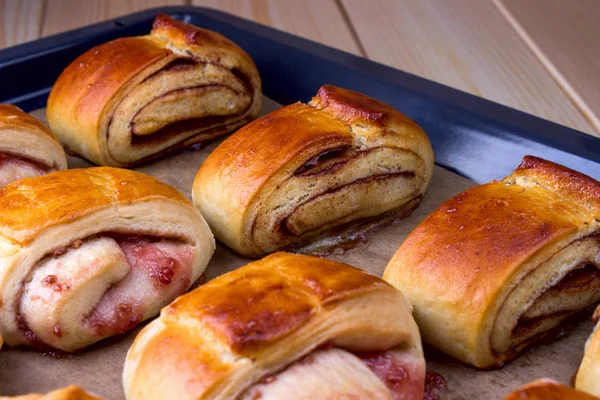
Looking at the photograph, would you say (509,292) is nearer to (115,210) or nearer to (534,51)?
(115,210)

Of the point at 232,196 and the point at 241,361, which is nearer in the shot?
the point at 241,361

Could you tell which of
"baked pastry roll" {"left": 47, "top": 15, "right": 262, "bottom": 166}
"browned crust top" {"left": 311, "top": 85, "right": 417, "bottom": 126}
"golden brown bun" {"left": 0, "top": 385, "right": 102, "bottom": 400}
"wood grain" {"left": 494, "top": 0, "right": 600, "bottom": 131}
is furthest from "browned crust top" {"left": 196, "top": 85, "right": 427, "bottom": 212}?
"wood grain" {"left": 494, "top": 0, "right": 600, "bottom": 131}

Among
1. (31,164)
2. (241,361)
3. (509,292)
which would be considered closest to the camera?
(241,361)

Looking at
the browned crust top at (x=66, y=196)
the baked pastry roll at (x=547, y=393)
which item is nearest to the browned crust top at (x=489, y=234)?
the baked pastry roll at (x=547, y=393)

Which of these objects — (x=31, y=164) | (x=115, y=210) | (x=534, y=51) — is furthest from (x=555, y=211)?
(x=534, y=51)

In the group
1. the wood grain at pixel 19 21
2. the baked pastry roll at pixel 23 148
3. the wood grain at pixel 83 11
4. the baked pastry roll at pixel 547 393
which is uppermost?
the baked pastry roll at pixel 547 393

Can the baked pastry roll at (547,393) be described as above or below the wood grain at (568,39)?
above

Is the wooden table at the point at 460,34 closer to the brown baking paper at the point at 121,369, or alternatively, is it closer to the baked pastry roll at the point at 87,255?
the brown baking paper at the point at 121,369
